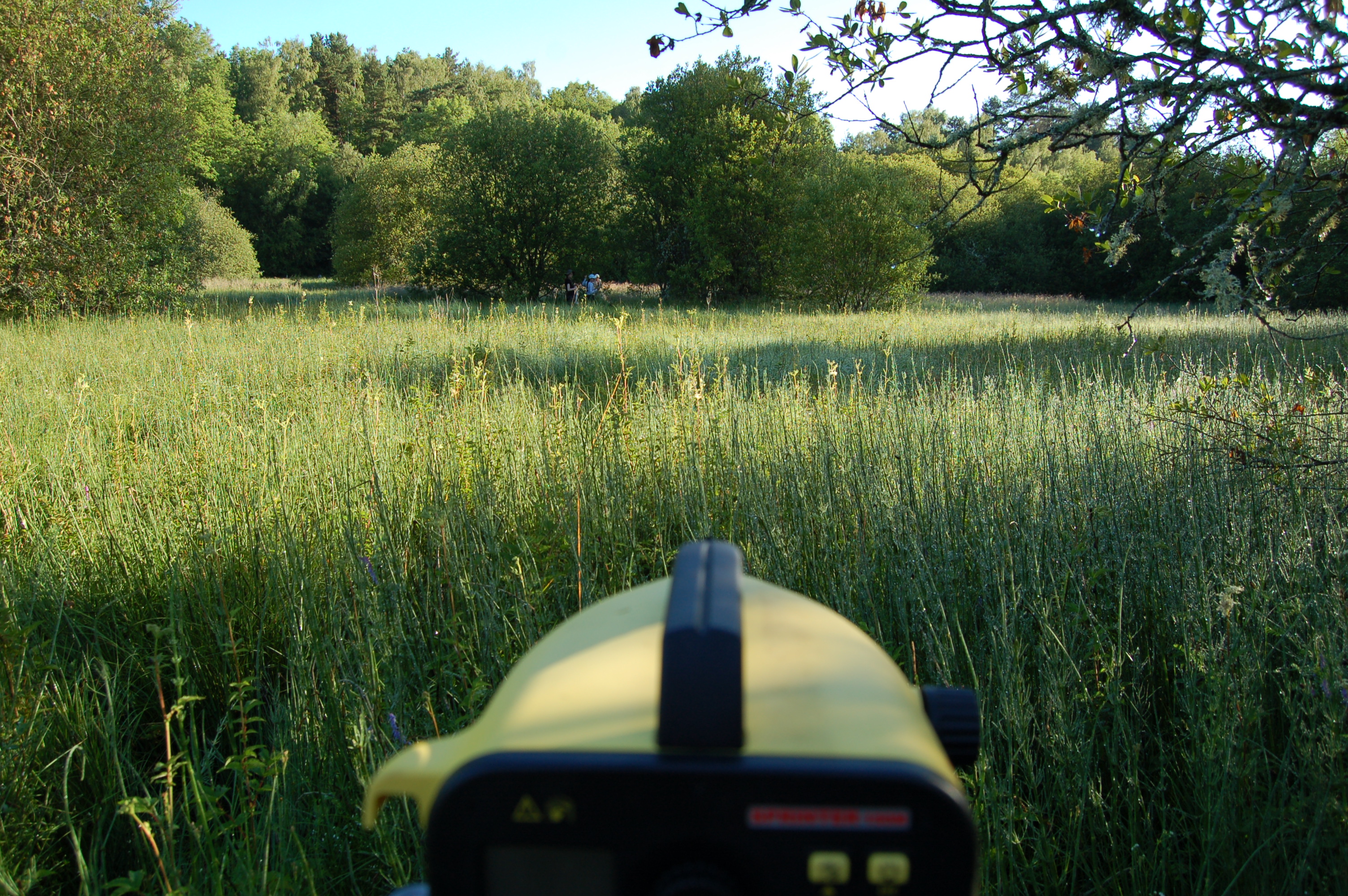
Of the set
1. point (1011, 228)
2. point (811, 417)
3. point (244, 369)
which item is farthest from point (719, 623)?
point (1011, 228)

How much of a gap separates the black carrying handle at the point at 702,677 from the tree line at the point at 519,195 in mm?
1469

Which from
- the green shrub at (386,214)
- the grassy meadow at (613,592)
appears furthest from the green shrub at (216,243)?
the grassy meadow at (613,592)

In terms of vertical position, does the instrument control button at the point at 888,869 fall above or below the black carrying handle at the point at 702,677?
below

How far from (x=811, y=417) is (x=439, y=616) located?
2.42m

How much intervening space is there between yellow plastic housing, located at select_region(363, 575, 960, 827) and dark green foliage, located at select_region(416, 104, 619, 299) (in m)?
23.1

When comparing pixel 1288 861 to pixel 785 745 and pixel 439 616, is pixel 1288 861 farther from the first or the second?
pixel 439 616

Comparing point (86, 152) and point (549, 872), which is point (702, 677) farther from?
point (86, 152)

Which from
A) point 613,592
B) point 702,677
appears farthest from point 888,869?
point 613,592

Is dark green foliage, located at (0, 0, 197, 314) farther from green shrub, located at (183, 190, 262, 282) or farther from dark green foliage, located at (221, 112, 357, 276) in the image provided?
dark green foliage, located at (221, 112, 357, 276)

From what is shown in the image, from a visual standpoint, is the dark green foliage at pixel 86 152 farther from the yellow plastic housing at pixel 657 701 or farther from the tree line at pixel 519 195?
the yellow plastic housing at pixel 657 701

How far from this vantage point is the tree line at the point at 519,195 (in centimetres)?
1225

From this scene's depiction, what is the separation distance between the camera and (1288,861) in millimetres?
1694

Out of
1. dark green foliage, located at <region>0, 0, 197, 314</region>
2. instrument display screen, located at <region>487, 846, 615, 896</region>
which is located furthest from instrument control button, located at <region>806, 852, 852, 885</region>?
dark green foliage, located at <region>0, 0, 197, 314</region>

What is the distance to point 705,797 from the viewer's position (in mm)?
525
